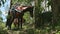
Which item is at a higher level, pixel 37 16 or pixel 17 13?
pixel 17 13

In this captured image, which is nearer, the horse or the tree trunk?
the horse

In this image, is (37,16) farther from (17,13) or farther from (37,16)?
(17,13)

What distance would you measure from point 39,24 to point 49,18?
0.90 m

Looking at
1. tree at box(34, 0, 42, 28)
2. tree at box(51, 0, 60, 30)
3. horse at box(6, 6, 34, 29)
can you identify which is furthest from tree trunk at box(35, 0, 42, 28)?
Answer: tree at box(51, 0, 60, 30)

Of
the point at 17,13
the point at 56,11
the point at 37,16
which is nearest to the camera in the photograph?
the point at 56,11

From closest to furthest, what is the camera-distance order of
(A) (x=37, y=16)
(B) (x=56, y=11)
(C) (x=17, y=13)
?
(B) (x=56, y=11)
(C) (x=17, y=13)
(A) (x=37, y=16)

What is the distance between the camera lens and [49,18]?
824cm

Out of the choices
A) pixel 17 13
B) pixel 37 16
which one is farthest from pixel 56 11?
pixel 17 13

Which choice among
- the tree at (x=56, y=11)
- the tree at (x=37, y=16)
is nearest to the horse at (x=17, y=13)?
the tree at (x=37, y=16)

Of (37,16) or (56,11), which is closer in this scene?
(56,11)

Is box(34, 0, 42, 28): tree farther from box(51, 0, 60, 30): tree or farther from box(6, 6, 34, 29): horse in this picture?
box(51, 0, 60, 30): tree

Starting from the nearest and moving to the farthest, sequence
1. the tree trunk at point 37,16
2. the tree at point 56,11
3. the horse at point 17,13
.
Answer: the tree at point 56,11 < the horse at point 17,13 < the tree trunk at point 37,16

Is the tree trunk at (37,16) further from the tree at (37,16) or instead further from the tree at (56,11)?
the tree at (56,11)

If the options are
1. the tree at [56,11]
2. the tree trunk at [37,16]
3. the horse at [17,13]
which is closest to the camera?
the tree at [56,11]
